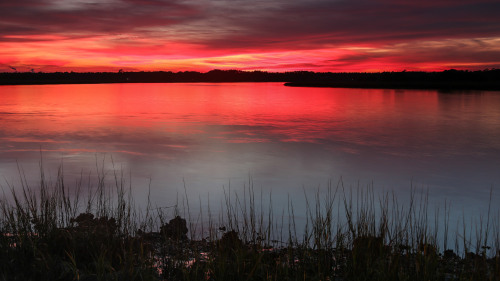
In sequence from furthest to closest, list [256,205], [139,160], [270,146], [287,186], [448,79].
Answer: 1. [448,79]
2. [270,146]
3. [139,160]
4. [287,186]
5. [256,205]

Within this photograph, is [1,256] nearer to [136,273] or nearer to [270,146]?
[136,273]

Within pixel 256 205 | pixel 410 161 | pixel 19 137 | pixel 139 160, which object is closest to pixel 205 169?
pixel 139 160

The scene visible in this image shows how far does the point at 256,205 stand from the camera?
8.67 metres

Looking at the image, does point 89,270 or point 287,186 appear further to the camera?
point 287,186

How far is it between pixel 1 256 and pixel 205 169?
26.2 feet

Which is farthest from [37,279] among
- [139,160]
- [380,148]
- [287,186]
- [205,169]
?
[380,148]

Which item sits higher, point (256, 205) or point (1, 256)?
point (1, 256)

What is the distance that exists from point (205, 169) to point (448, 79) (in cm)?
7400

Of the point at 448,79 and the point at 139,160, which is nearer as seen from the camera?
the point at 139,160

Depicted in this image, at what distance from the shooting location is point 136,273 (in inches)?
166

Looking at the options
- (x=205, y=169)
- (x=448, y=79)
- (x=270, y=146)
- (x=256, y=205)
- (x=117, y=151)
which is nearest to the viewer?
(x=256, y=205)

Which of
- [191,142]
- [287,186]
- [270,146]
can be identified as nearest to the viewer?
[287,186]

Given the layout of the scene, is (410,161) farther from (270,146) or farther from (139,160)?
(139,160)

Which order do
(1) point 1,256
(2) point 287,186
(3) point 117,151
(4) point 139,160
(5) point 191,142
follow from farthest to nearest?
(5) point 191,142 → (3) point 117,151 → (4) point 139,160 → (2) point 287,186 → (1) point 1,256
